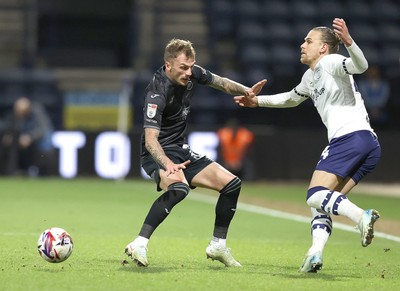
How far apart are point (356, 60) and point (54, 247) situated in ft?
8.76

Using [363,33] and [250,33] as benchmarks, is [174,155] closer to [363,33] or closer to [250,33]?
[250,33]

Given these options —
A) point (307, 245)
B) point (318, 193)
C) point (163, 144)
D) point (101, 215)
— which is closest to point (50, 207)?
Result: point (101, 215)

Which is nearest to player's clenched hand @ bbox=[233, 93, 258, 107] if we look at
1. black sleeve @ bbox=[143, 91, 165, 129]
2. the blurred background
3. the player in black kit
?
the player in black kit

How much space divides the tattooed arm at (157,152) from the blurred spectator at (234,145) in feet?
42.6

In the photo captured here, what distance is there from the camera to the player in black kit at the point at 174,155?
7848 mm

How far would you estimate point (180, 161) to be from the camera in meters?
8.27

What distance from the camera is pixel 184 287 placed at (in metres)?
6.75

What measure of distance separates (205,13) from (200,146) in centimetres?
489

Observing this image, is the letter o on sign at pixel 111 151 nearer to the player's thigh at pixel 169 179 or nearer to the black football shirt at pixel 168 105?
the black football shirt at pixel 168 105

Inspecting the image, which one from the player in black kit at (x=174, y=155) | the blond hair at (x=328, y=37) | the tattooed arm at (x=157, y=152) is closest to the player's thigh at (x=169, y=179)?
the player in black kit at (x=174, y=155)

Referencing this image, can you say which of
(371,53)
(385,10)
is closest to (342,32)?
(371,53)

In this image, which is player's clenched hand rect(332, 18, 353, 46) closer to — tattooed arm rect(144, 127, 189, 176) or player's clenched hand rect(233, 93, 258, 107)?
player's clenched hand rect(233, 93, 258, 107)

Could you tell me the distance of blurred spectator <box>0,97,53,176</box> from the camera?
806 inches

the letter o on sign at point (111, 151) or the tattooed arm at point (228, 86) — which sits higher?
the tattooed arm at point (228, 86)
